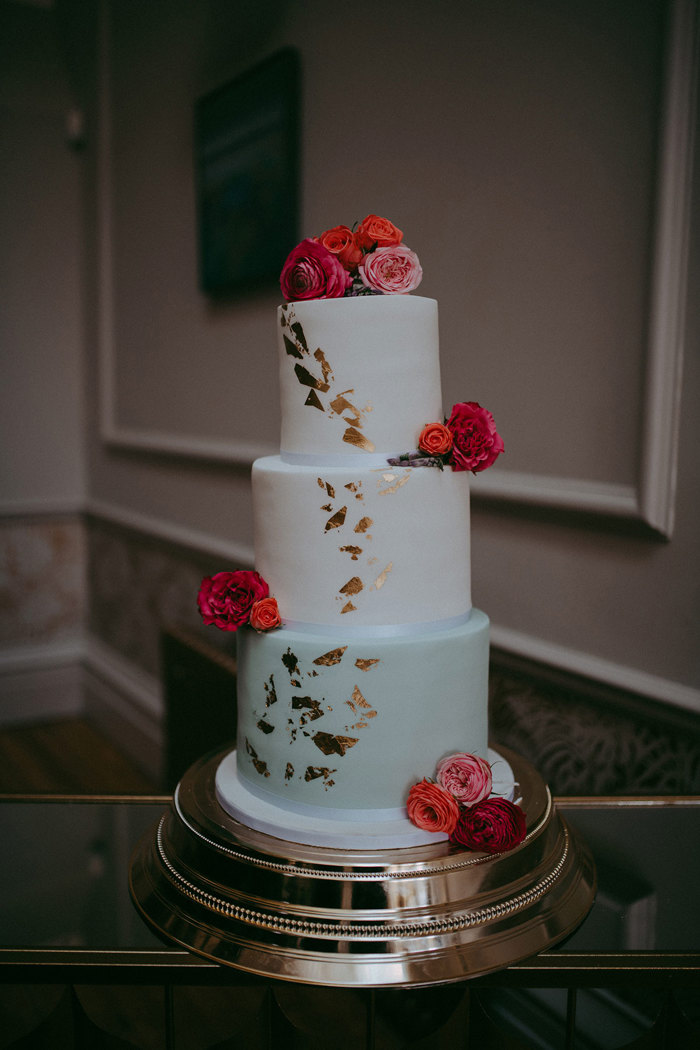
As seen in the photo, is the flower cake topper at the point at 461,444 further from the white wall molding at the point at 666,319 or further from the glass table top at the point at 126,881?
the glass table top at the point at 126,881

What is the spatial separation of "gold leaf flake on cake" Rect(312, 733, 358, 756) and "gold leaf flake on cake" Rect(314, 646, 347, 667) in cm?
9

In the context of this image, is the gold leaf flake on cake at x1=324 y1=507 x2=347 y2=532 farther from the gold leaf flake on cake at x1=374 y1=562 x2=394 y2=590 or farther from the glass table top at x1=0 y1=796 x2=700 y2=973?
the glass table top at x1=0 y1=796 x2=700 y2=973

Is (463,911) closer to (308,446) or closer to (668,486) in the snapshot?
(308,446)

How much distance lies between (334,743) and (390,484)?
0.31 meters

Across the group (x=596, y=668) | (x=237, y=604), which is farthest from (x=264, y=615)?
(x=596, y=668)

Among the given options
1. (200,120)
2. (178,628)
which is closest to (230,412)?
(178,628)

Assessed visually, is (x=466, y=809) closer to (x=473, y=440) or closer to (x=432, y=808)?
(x=432, y=808)

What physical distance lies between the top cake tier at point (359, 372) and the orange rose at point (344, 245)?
0.25 ft

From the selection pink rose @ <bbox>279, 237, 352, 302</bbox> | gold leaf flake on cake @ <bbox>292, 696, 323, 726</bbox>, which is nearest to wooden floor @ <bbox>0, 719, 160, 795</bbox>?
gold leaf flake on cake @ <bbox>292, 696, 323, 726</bbox>

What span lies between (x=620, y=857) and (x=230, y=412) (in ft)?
5.89

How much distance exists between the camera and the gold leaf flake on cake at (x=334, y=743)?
94 centimetres

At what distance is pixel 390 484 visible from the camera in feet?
3.07

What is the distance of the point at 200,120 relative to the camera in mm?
2504

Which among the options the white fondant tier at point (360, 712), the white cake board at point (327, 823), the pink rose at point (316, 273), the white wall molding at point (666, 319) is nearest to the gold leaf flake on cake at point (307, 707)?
the white fondant tier at point (360, 712)
